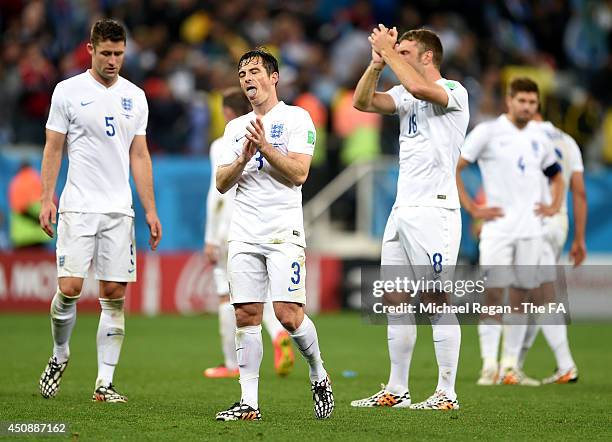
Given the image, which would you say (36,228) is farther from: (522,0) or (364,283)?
(522,0)

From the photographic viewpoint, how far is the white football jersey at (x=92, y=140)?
929 cm

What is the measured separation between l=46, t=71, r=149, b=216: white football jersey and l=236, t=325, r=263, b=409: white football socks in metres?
1.77

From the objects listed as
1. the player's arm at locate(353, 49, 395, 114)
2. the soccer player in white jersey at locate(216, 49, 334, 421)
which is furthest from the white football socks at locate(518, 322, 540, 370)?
the soccer player in white jersey at locate(216, 49, 334, 421)

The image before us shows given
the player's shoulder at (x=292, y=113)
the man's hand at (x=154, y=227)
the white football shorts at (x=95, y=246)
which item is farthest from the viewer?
the man's hand at (x=154, y=227)

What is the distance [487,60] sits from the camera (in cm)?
2447

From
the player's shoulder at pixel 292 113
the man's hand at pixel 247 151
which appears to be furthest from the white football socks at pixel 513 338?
the man's hand at pixel 247 151

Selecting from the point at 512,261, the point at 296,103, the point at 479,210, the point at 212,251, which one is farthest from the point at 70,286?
the point at 296,103

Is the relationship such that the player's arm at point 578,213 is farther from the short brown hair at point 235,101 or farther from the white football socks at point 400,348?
the short brown hair at point 235,101

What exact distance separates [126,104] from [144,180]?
0.62m

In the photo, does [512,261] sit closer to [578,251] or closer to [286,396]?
[578,251]

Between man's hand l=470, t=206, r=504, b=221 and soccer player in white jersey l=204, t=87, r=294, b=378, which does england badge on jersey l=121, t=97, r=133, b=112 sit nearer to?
soccer player in white jersey l=204, t=87, r=294, b=378

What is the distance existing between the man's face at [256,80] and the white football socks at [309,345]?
1553 mm

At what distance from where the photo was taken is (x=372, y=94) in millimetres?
9148

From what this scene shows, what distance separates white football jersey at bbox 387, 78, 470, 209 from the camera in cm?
920
